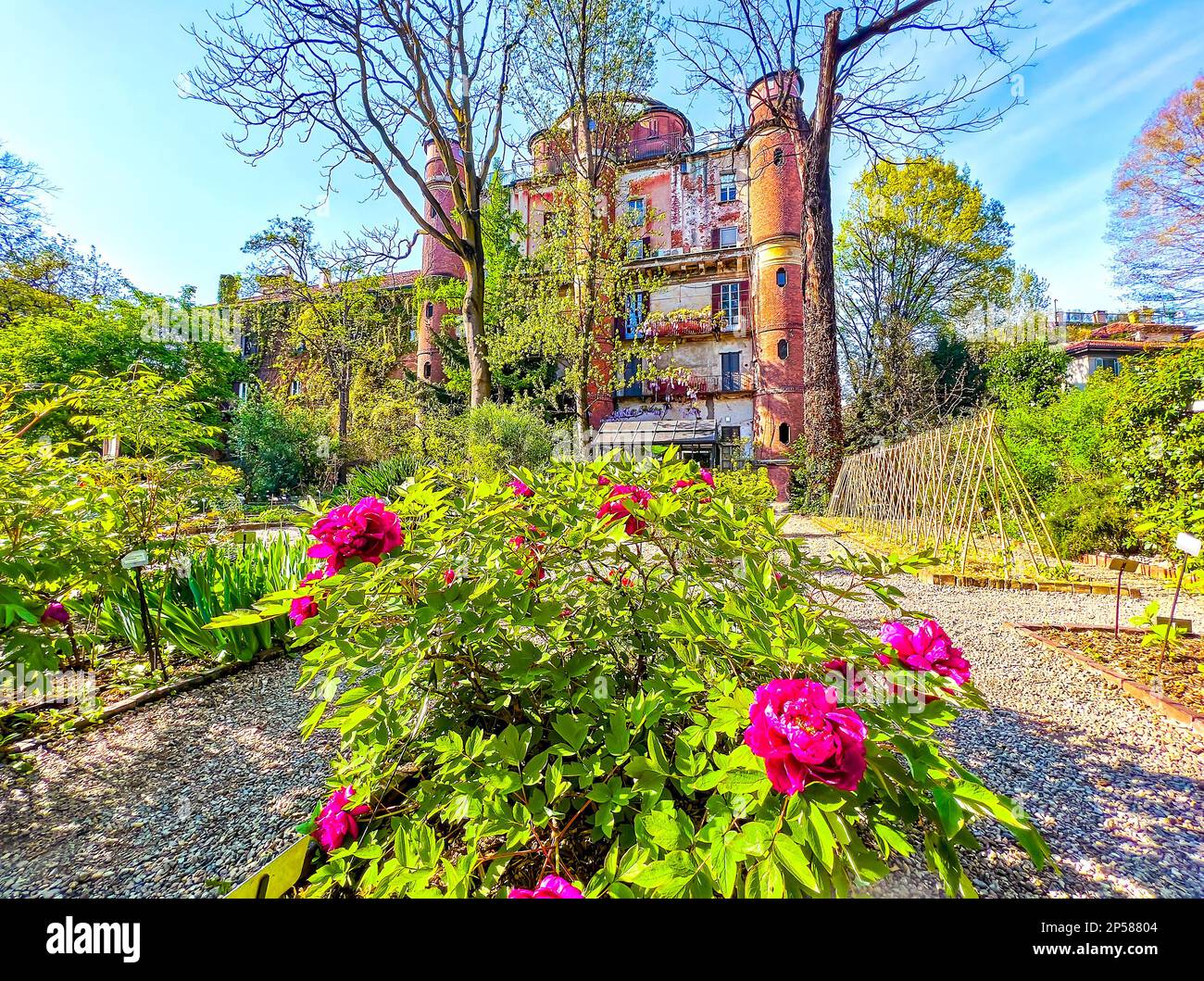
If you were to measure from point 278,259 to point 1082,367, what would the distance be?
43.0 metres

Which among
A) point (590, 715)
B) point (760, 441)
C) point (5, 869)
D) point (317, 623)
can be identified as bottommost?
point (5, 869)

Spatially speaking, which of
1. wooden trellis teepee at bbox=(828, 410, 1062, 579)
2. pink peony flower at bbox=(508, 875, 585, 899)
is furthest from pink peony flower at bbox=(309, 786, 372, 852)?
wooden trellis teepee at bbox=(828, 410, 1062, 579)

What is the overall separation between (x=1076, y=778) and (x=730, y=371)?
20149 millimetres

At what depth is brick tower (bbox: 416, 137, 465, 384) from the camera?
20688mm

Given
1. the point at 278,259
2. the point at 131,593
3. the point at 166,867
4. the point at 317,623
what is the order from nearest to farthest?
1. the point at 317,623
2. the point at 166,867
3. the point at 131,593
4. the point at 278,259

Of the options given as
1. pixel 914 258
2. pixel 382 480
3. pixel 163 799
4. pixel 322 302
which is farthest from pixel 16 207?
pixel 914 258

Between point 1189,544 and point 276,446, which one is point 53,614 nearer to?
point 1189,544

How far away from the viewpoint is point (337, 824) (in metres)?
1.16

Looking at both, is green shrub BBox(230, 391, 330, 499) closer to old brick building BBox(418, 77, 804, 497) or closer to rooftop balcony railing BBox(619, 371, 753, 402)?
old brick building BBox(418, 77, 804, 497)

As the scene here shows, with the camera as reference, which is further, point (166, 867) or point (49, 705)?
point (49, 705)

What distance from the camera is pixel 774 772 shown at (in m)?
0.75

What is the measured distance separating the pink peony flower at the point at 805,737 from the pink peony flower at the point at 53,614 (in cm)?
308

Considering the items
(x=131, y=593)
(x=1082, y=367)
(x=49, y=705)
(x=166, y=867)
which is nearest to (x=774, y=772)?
(x=166, y=867)
